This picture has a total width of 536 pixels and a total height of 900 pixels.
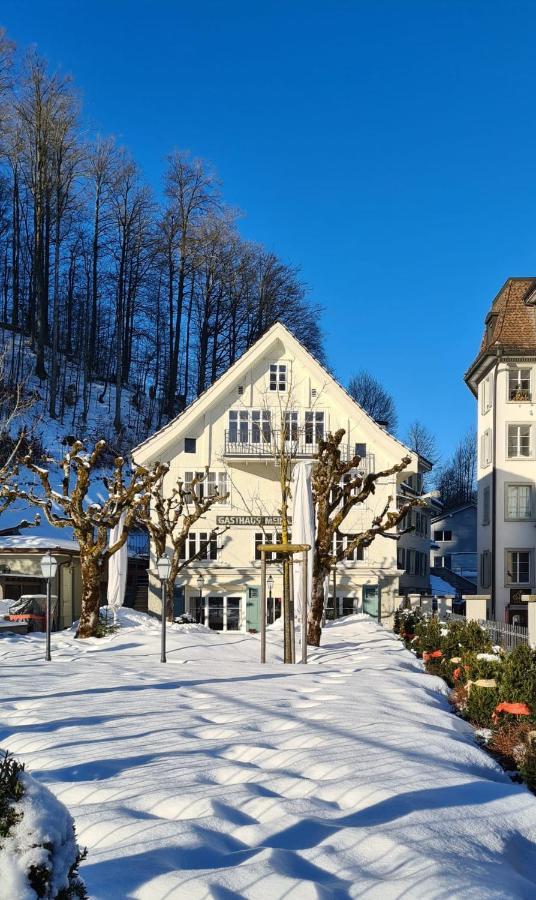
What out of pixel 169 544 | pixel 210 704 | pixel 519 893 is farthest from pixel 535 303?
pixel 519 893

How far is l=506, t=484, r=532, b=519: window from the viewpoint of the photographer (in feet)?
115

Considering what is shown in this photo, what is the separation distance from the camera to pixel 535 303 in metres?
32.9

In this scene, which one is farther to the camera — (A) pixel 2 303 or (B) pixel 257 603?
(A) pixel 2 303

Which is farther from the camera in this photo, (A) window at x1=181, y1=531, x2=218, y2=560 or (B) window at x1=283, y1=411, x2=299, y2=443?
(A) window at x1=181, y1=531, x2=218, y2=560

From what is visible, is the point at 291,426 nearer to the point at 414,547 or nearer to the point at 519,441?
the point at 519,441

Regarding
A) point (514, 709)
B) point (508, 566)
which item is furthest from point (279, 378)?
point (514, 709)

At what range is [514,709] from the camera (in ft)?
41.7

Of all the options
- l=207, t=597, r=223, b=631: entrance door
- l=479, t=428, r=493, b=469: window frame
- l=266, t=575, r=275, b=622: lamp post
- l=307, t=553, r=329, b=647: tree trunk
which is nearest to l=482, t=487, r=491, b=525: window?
l=479, t=428, r=493, b=469: window frame

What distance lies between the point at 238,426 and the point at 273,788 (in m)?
26.9

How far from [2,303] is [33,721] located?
Answer: 2182 inches

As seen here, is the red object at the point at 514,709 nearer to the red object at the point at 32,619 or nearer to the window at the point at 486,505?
the red object at the point at 32,619

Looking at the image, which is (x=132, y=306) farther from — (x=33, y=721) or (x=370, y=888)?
(x=370, y=888)

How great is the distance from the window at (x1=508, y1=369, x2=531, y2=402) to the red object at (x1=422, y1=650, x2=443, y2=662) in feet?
55.1

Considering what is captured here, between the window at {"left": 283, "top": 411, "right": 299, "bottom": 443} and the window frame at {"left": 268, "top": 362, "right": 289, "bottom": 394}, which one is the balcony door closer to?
the window at {"left": 283, "top": 411, "right": 299, "bottom": 443}
